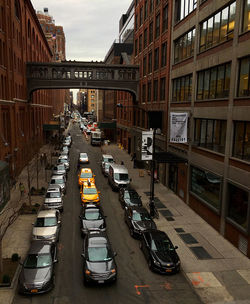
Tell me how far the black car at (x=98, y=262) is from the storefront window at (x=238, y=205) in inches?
351

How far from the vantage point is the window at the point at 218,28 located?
1878 centimetres

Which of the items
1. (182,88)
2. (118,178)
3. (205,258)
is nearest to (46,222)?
(205,258)

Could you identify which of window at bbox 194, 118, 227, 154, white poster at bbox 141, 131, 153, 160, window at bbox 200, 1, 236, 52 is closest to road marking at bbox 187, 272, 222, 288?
window at bbox 194, 118, 227, 154

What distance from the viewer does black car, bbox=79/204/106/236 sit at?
1923cm

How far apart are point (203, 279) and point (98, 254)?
588 cm

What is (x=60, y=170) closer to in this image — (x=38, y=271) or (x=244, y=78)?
(x=38, y=271)

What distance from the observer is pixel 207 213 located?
873 inches

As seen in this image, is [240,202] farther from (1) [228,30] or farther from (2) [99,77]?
(2) [99,77]

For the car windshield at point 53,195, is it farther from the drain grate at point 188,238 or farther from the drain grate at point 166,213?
the drain grate at point 188,238

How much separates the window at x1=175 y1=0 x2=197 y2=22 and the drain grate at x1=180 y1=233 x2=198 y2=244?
66.1 feet

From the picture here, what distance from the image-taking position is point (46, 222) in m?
19.0

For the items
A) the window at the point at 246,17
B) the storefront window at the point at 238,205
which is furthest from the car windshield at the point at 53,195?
the window at the point at 246,17

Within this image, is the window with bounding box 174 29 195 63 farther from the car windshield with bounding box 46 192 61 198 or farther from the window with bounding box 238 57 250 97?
the car windshield with bounding box 46 192 61 198

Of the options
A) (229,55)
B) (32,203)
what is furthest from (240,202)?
(32,203)
